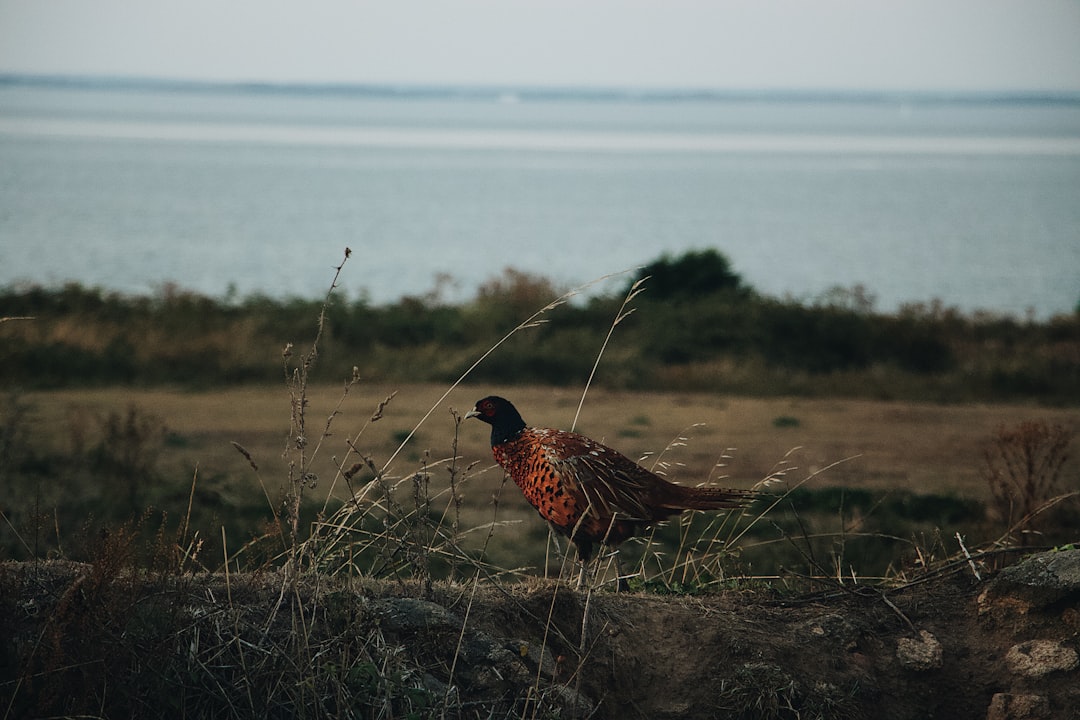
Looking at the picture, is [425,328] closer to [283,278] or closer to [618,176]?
[283,278]

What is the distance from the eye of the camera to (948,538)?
32.6ft

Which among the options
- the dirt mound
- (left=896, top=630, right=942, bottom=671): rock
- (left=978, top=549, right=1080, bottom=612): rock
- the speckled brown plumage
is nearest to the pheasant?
the speckled brown plumage

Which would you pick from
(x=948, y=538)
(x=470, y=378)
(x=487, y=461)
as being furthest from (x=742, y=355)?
(x=948, y=538)

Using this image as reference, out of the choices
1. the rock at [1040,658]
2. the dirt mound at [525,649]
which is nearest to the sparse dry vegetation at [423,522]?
the dirt mound at [525,649]

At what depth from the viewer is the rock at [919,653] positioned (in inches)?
173

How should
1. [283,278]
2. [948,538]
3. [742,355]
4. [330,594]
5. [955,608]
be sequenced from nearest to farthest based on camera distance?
[330,594]
[955,608]
[948,538]
[742,355]
[283,278]

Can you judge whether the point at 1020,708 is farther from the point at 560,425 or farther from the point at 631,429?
the point at 631,429

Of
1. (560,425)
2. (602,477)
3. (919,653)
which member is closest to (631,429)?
(560,425)

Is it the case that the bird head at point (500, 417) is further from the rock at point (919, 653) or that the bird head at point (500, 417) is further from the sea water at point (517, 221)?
the sea water at point (517, 221)

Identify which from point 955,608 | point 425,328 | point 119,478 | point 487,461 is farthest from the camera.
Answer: point 425,328

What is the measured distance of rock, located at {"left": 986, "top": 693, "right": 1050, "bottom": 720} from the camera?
13.7ft

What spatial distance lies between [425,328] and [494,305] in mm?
1757

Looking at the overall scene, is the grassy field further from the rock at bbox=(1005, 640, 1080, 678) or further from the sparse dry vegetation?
the rock at bbox=(1005, 640, 1080, 678)

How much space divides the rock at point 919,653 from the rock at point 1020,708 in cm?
26
